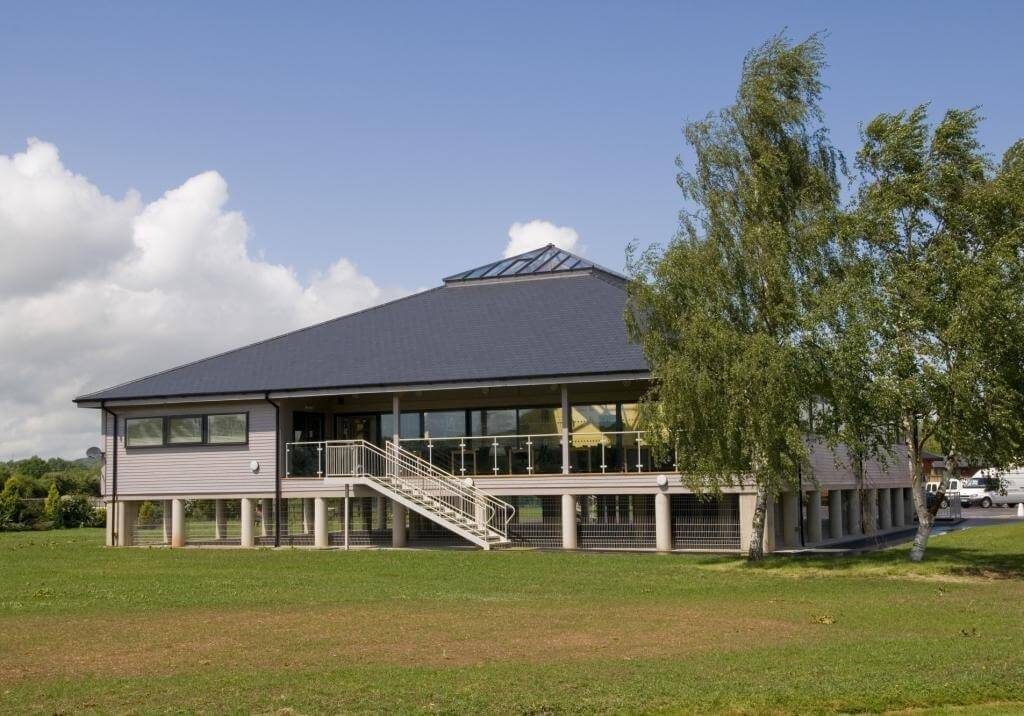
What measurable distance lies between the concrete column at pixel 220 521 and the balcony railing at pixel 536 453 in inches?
284

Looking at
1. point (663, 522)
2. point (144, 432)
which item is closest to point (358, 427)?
point (144, 432)

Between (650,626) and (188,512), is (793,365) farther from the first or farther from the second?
(188,512)

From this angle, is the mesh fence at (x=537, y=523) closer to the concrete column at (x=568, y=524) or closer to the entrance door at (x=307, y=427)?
the concrete column at (x=568, y=524)

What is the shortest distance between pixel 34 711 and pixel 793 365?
17184mm

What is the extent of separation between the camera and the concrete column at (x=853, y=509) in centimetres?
3972

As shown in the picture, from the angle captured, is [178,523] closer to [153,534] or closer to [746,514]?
[153,534]

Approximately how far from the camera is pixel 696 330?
24.6 m

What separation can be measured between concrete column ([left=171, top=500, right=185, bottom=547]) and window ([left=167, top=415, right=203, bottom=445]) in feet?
6.04

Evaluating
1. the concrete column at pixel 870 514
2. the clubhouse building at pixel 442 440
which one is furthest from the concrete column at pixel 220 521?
the concrete column at pixel 870 514

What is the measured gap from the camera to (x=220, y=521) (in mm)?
36938

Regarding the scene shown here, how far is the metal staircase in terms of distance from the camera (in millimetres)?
30469

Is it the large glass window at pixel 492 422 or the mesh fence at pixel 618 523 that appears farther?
the large glass window at pixel 492 422

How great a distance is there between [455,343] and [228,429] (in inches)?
287

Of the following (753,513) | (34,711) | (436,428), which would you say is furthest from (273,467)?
(34,711)
